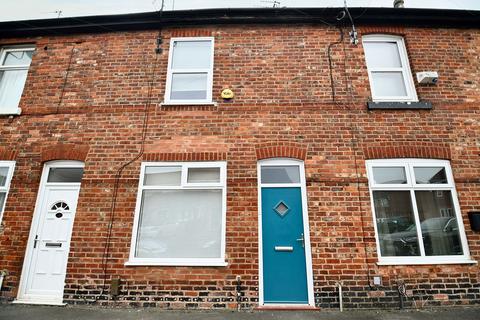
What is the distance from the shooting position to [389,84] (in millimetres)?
6520

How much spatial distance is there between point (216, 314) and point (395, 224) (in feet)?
12.4

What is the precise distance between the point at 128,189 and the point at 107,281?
1.75 m

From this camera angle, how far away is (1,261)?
5.52 meters

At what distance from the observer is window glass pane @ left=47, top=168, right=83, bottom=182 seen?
6047mm

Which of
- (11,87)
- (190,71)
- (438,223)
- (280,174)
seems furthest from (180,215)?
(11,87)

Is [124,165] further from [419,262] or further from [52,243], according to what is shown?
[419,262]

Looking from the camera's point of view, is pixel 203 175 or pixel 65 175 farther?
pixel 65 175

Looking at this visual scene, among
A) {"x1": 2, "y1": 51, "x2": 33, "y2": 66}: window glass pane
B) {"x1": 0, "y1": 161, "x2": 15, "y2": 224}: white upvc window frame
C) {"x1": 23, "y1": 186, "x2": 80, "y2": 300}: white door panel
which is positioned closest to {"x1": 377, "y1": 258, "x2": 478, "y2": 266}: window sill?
{"x1": 23, "y1": 186, "x2": 80, "y2": 300}: white door panel

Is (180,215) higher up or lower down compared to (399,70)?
Result: lower down

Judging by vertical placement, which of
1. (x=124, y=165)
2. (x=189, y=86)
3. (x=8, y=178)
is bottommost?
(x=8, y=178)

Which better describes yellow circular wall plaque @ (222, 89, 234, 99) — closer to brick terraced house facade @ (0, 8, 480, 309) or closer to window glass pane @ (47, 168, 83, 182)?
brick terraced house facade @ (0, 8, 480, 309)

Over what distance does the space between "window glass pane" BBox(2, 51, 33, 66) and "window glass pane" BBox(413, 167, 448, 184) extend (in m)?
9.42

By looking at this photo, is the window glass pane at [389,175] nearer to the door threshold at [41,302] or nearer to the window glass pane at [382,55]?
the window glass pane at [382,55]

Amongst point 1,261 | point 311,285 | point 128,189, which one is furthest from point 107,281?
point 311,285
